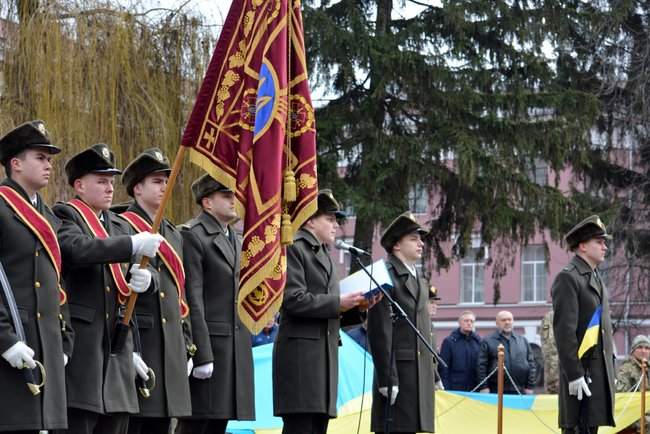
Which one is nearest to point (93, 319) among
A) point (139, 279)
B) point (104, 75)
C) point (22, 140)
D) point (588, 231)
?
point (139, 279)

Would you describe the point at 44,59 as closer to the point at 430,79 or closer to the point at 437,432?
the point at 437,432

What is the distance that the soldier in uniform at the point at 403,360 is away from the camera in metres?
9.87

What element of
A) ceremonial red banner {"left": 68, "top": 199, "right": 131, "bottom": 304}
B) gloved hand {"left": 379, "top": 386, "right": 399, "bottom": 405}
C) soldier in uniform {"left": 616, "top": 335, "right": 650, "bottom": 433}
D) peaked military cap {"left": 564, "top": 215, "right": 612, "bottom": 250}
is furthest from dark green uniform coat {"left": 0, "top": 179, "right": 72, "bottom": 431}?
soldier in uniform {"left": 616, "top": 335, "right": 650, "bottom": 433}

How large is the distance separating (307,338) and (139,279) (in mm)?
2189

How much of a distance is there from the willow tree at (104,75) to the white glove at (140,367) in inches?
238

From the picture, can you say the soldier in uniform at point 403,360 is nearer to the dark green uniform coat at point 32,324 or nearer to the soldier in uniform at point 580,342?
the soldier in uniform at point 580,342

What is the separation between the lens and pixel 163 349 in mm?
8039

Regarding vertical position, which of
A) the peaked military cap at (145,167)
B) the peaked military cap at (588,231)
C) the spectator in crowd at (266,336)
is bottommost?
the spectator in crowd at (266,336)

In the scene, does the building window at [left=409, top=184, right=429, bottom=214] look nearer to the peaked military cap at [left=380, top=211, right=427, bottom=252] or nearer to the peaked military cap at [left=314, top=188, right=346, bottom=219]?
the peaked military cap at [left=380, top=211, right=427, bottom=252]

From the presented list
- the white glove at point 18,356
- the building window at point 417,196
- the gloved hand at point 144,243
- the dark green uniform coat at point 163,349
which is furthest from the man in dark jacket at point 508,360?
the white glove at point 18,356

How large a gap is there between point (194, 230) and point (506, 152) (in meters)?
14.9

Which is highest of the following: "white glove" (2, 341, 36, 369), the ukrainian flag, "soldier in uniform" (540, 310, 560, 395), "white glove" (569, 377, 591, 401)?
"white glove" (2, 341, 36, 369)

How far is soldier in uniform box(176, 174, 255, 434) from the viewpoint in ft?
28.3

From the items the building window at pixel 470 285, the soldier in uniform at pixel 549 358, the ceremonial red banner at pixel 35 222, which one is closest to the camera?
the ceremonial red banner at pixel 35 222
